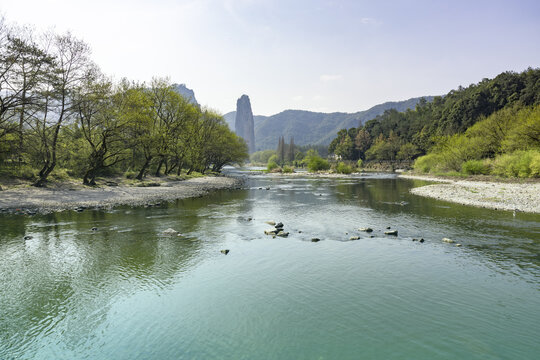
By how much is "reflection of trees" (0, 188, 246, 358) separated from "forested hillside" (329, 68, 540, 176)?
5264cm

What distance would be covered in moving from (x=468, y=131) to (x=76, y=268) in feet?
328

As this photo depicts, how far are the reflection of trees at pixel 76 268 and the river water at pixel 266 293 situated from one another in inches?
2.4

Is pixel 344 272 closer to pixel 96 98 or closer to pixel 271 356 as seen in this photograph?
pixel 271 356

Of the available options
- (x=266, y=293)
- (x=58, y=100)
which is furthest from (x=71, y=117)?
(x=266, y=293)

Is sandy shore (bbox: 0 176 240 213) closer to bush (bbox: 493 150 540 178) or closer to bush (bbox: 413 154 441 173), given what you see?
bush (bbox: 493 150 540 178)

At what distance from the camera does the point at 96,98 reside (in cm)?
3672

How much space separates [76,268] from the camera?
496 inches

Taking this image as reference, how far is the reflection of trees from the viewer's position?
8.49 m

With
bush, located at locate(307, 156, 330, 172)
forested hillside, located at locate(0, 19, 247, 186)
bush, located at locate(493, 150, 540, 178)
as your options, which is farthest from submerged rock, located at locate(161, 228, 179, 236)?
bush, located at locate(307, 156, 330, 172)

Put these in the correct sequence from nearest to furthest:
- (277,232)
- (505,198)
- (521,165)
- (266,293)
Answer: (266,293) → (277,232) → (505,198) → (521,165)

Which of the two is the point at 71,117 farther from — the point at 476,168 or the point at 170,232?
the point at 476,168

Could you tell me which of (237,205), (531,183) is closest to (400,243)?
(237,205)

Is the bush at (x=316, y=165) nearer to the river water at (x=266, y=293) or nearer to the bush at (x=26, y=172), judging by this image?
the bush at (x=26, y=172)

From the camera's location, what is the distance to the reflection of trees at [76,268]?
8.49m
